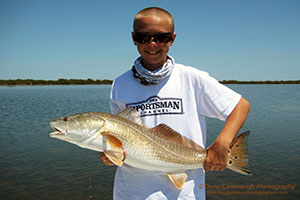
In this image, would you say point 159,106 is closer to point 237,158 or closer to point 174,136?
point 174,136

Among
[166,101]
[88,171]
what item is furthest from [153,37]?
[88,171]

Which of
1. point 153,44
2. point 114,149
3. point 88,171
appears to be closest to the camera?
point 114,149

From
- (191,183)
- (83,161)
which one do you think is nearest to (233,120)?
(191,183)

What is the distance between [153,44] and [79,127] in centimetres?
112

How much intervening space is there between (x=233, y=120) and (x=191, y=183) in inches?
29.6

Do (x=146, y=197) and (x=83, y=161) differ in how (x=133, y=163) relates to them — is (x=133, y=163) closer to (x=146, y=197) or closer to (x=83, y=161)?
(x=146, y=197)

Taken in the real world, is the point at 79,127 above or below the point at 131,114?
below

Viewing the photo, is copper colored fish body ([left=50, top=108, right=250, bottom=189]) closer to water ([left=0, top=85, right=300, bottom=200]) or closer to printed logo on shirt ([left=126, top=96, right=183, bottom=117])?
printed logo on shirt ([left=126, top=96, right=183, bottom=117])

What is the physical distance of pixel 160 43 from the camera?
8.55 feet

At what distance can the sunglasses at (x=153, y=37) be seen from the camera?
8.51ft

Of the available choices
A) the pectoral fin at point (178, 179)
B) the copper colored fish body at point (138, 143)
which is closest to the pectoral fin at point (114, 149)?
the copper colored fish body at point (138, 143)

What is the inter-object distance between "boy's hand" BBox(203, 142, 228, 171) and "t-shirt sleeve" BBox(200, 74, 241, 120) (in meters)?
0.31

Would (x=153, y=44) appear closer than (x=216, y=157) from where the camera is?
No

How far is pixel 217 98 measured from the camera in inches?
97.3
